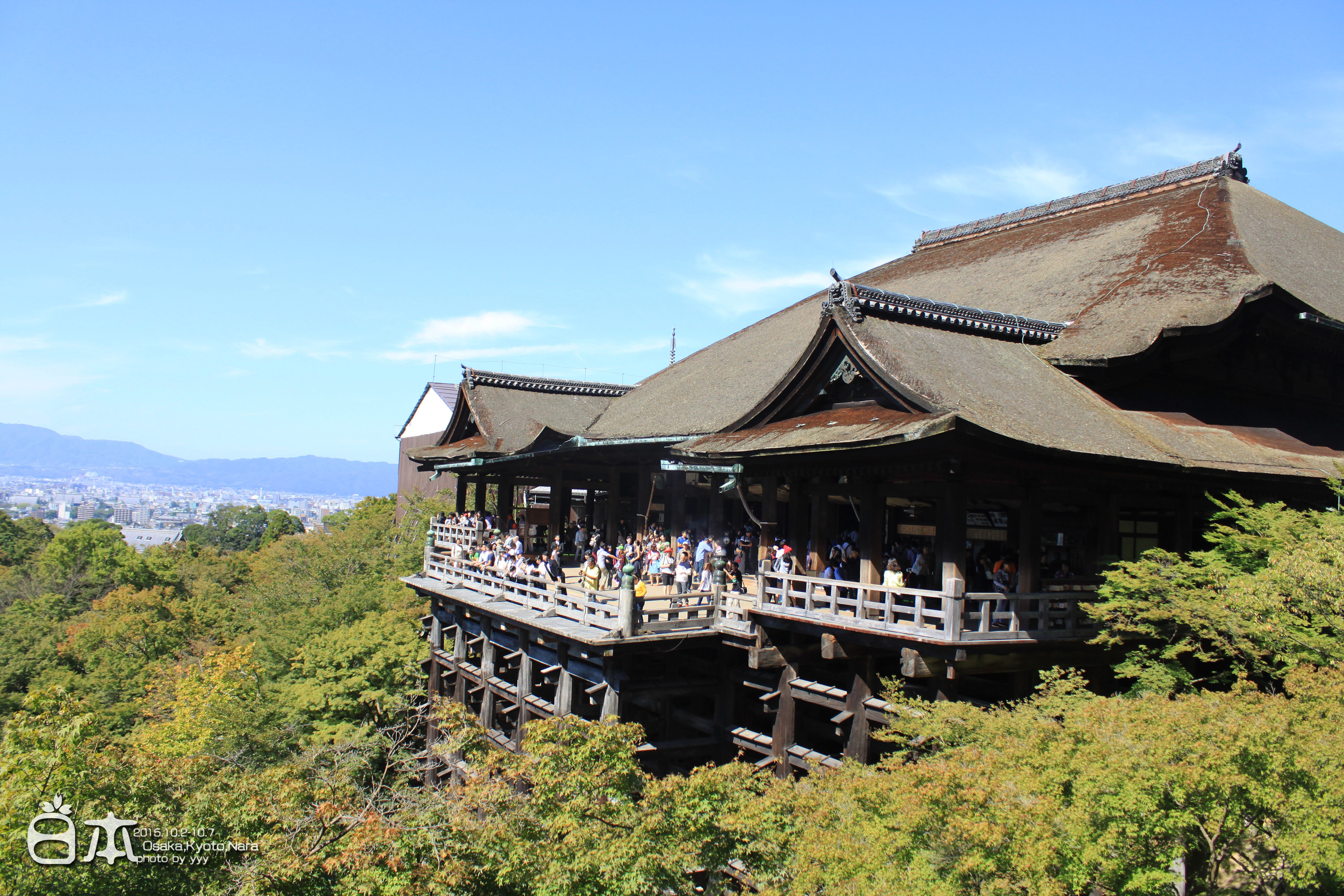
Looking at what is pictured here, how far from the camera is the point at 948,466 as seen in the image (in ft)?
42.6

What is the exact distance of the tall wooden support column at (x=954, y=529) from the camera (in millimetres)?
12711

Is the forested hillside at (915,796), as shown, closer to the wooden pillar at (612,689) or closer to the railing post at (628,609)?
the wooden pillar at (612,689)

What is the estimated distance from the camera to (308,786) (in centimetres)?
1336

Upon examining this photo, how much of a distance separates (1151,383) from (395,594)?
82.2 feet

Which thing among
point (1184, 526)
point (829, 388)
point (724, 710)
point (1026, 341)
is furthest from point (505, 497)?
point (1184, 526)

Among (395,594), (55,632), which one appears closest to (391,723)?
(395,594)

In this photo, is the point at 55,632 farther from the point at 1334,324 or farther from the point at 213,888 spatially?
the point at 1334,324

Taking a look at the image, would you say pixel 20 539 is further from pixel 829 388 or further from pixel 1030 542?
pixel 1030 542

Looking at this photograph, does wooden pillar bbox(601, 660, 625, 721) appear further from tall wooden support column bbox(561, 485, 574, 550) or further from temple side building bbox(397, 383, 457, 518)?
temple side building bbox(397, 383, 457, 518)

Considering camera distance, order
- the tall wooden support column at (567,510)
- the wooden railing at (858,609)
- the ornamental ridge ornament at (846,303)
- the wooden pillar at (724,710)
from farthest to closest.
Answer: the tall wooden support column at (567,510), the wooden pillar at (724,710), the ornamental ridge ornament at (846,303), the wooden railing at (858,609)

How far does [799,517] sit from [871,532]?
6.97 feet

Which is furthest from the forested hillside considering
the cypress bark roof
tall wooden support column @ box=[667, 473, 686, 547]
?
tall wooden support column @ box=[667, 473, 686, 547]

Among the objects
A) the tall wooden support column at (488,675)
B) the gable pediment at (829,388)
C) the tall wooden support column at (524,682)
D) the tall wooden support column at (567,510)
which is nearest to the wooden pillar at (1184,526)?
the gable pediment at (829,388)

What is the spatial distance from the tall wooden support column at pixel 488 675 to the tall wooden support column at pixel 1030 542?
13451mm
